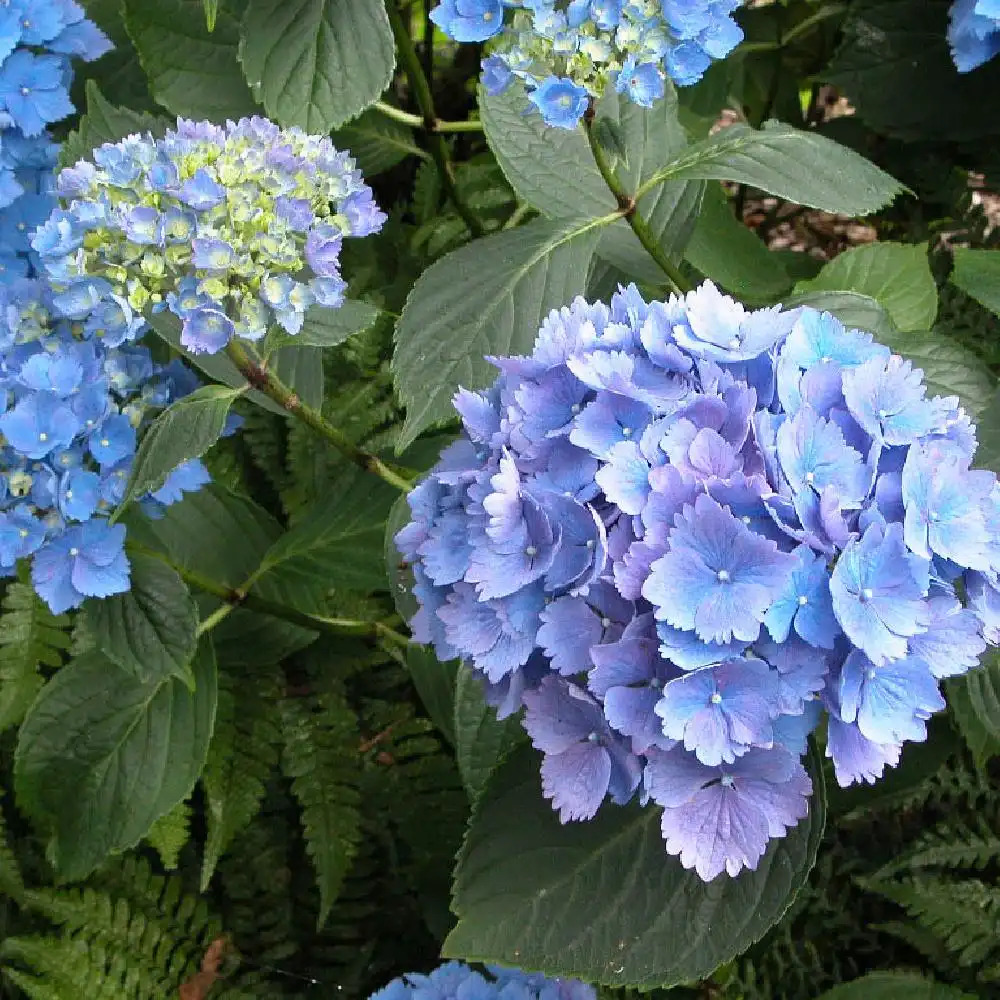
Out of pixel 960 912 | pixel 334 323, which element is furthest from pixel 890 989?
pixel 334 323

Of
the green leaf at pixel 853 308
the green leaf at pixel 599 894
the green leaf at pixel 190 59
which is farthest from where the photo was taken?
the green leaf at pixel 190 59

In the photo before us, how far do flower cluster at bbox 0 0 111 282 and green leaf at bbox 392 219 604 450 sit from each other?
2.09 feet

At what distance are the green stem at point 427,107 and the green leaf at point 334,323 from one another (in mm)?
517

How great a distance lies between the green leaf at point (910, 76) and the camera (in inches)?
84.8

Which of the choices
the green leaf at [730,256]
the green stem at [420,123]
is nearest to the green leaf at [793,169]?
the green leaf at [730,256]

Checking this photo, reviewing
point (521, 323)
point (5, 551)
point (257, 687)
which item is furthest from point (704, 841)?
point (257, 687)

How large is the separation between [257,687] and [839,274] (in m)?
1.23

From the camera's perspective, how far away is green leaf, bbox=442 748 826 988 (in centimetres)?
99

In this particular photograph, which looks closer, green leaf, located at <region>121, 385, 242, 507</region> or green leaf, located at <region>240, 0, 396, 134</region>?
green leaf, located at <region>121, 385, 242, 507</region>

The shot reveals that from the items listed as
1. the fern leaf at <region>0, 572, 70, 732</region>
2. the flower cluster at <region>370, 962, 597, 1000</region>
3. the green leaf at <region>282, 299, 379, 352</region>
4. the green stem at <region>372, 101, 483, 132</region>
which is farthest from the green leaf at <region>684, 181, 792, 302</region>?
the fern leaf at <region>0, 572, 70, 732</region>

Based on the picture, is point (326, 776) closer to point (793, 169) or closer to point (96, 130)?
point (96, 130)

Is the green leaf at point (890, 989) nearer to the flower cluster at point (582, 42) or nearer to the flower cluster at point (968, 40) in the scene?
the flower cluster at point (582, 42)

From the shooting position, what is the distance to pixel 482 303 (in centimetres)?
138

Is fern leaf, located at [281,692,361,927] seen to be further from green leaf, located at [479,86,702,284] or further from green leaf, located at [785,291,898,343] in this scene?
green leaf, located at [785,291,898,343]
